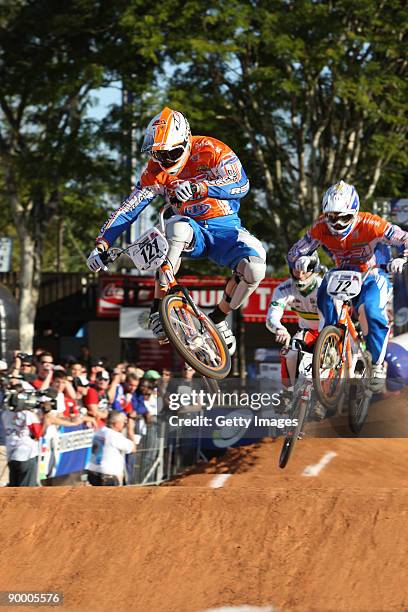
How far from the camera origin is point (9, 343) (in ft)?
68.0

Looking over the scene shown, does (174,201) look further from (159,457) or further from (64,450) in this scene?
(159,457)

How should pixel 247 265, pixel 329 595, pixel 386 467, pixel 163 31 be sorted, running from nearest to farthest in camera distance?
pixel 329 595
pixel 247 265
pixel 386 467
pixel 163 31

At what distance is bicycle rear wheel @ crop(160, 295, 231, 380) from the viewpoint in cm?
1096

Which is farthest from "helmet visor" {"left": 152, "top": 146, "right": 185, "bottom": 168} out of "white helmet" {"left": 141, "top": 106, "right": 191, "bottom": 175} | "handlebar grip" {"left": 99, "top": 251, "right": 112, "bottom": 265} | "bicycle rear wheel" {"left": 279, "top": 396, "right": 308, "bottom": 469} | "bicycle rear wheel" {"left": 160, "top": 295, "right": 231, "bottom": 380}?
"bicycle rear wheel" {"left": 279, "top": 396, "right": 308, "bottom": 469}

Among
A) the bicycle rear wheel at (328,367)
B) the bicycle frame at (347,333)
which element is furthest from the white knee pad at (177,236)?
the bicycle frame at (347,333)

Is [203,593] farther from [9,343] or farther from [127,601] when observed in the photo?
[9,343]

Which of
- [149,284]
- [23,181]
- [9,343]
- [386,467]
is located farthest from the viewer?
[149,284]

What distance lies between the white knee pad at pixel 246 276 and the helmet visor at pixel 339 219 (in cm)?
136

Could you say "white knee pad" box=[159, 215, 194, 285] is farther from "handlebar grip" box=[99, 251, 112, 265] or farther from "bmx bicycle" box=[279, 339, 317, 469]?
"bmx bicycle" box=[279, 339, 317, 469]

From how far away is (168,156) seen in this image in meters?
11.2

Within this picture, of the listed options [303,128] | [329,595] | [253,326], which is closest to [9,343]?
[303,128]

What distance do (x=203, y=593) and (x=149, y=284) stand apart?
19.2 meters

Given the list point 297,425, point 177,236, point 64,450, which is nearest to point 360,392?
point 297,425

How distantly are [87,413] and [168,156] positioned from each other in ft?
21.8
